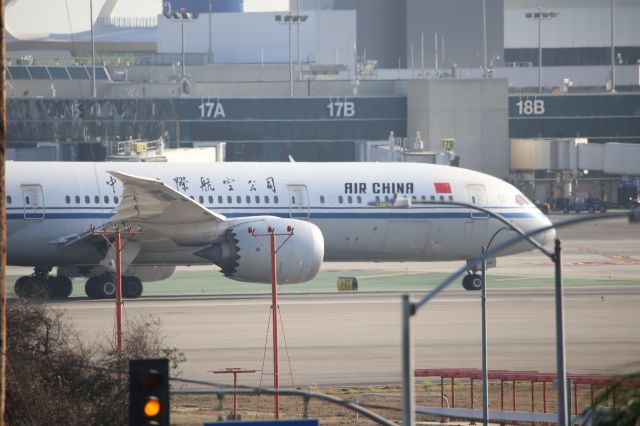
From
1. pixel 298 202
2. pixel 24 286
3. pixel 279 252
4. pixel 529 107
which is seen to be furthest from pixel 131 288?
pixel 529 107

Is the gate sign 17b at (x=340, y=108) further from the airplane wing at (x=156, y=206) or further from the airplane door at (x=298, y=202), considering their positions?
the airplane wing at (x=156, y=206)

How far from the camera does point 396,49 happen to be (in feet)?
434

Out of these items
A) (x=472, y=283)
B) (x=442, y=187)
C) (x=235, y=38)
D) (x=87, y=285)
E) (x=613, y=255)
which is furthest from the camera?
(x=235, y=38)

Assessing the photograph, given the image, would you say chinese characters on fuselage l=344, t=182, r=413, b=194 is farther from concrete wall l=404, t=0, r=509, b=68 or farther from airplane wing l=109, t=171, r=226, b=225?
concrete wall l=404, t=0, r=509, b=68

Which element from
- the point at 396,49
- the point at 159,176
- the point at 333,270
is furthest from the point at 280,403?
the point at 396,49

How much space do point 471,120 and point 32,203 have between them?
132 feet

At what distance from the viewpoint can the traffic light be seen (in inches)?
602

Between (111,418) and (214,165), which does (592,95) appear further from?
(111,418)

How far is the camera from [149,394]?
50.3 feet

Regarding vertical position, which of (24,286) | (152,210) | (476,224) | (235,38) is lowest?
(24,286)

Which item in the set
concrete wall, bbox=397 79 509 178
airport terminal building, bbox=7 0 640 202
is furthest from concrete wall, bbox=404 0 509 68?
concrete wall, bbox=397 79 509 178

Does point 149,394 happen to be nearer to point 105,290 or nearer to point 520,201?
point 105,290

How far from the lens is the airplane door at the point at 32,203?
36.9 meters

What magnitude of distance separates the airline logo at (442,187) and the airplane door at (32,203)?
11.0 metres
